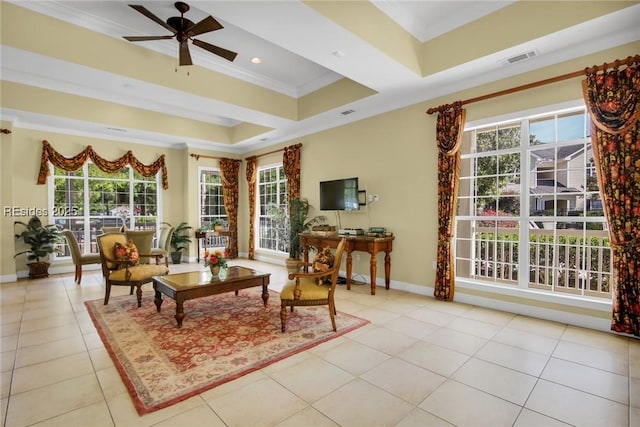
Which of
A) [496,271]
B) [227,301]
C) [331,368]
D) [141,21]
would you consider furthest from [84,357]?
[496,271]

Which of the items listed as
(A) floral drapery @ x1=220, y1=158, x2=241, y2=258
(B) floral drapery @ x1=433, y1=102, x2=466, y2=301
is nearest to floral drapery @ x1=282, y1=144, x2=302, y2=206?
(A) floral drapery @ x1=220, y1=158, x2=241, y2=258

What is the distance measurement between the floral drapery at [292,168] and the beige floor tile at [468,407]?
519cm

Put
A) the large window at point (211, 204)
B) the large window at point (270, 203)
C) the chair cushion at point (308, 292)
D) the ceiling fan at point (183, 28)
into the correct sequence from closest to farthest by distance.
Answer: the ceiling fan at point (183, 28), the chair cushion at point (308, 292), the large window at point (270, 203), the large window at point (211, 204)

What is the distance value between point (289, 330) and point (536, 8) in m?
4.21

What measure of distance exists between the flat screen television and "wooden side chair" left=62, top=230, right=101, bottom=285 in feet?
14.2

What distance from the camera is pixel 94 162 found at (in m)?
6.89

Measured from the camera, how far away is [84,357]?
287 cm

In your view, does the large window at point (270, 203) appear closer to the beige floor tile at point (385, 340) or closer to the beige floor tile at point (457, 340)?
the beige floor tile at point (385, 340)

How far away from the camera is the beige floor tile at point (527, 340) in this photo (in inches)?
118

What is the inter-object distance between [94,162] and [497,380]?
807 centimetres

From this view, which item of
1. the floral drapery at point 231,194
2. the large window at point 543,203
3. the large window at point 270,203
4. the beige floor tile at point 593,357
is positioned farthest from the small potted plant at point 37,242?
the beige floor tile at point 593,357

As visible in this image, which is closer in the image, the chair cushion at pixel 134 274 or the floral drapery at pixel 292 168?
the chair cushion at pixel 134 274

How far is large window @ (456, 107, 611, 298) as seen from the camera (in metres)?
3.78

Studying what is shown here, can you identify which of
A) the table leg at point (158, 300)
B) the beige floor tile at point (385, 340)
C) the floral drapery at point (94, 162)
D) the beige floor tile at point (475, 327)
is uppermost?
the floral drapery at point (94, 162)
